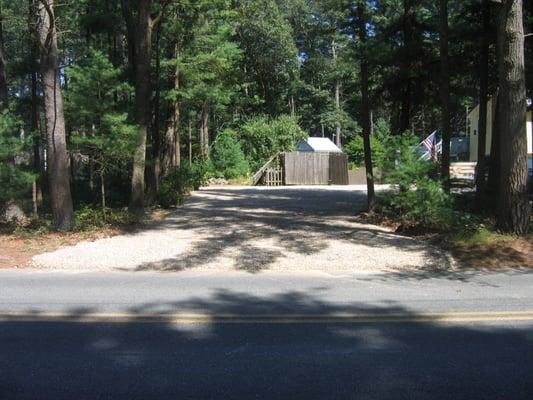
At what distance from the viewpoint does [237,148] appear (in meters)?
38.7

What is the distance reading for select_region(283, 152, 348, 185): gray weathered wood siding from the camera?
35.1 metres

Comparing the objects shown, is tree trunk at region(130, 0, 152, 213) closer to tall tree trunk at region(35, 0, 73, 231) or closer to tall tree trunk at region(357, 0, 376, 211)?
tall tree trunk at region(35, 0, 73, 231)

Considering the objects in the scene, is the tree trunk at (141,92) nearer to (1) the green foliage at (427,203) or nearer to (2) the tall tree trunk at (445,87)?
(1) the green foliage at (427,203)

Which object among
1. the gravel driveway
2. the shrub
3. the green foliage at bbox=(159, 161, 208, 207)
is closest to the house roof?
the green foliage at bbox=(159, 161, 208, 207)

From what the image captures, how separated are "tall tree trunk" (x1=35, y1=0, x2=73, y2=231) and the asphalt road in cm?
535

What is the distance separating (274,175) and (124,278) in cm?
2638

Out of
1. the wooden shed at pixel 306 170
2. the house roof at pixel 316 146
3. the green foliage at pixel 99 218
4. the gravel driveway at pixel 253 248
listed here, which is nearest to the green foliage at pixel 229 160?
the wooden shed at pixel 306 170

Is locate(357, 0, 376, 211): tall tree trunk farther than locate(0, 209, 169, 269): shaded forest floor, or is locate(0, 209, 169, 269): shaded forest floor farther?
locate(357, 0, 376, 211): tall tree trunk

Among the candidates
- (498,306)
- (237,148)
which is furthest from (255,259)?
(237,148)

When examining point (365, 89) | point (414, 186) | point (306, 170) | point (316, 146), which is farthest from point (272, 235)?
point (316, 146)

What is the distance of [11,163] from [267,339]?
1156 cm

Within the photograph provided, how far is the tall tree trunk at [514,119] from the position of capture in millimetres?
11617

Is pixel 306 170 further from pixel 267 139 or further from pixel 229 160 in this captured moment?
pixel 267 139

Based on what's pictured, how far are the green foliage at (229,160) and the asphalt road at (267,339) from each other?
1131 inches
